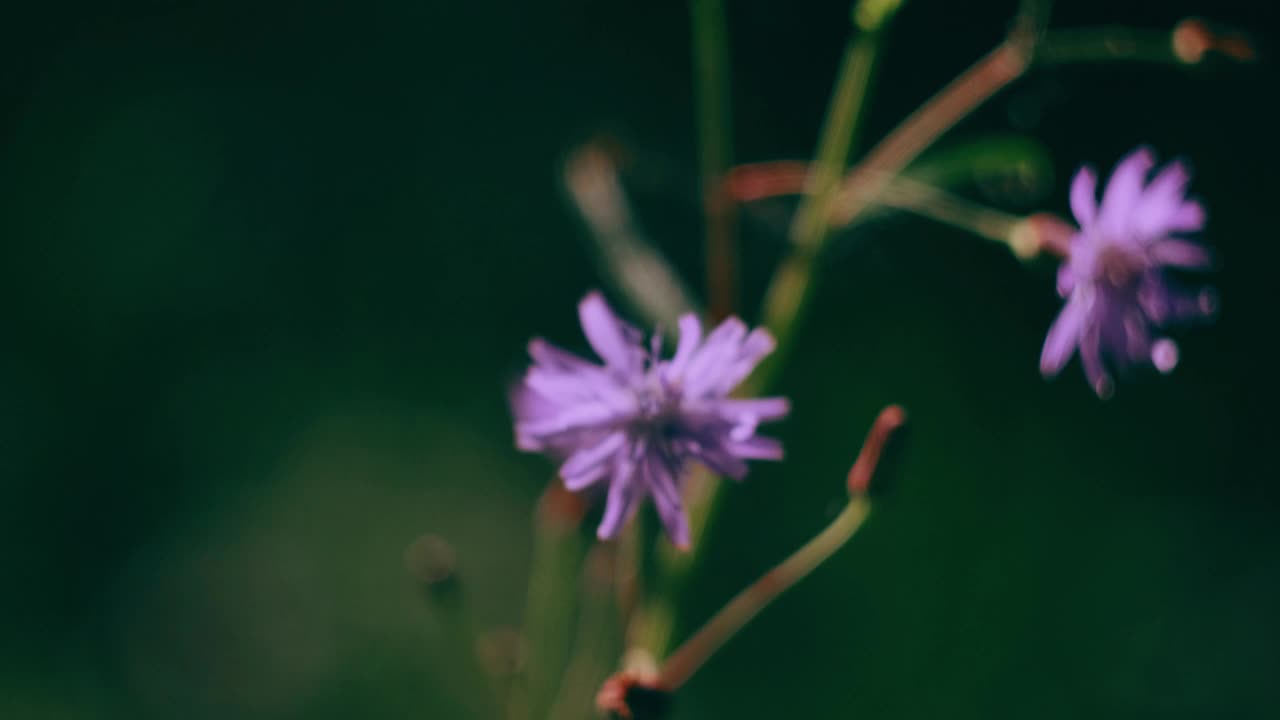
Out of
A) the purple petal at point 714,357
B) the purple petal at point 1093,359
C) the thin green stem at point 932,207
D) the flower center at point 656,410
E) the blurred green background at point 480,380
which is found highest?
the blurred green background at point 480,380

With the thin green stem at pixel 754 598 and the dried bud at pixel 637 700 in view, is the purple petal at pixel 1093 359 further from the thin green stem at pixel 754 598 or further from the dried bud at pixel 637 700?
the dried bud at pixel 637 700

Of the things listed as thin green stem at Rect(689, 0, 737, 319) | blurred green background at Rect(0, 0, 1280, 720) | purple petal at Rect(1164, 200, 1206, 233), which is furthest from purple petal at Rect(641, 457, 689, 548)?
blurred green background at Rect(0, 0, 1280, 720)

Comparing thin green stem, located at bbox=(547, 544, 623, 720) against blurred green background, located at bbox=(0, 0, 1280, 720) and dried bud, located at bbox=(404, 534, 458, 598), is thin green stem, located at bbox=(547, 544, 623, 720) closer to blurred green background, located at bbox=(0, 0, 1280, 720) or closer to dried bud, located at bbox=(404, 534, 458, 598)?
dried bud, located at bbox=(404, 534, 458, 598)

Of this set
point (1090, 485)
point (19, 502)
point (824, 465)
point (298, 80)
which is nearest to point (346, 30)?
point (298, 80)

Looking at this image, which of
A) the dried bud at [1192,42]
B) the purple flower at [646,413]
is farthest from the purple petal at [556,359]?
the dried bud at [1192,42]

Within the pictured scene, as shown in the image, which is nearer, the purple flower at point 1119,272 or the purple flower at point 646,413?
the purple flower at point 646,413

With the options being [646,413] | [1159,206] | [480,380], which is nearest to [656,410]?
[646,413]

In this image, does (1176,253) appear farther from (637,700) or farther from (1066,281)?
(637,700)
